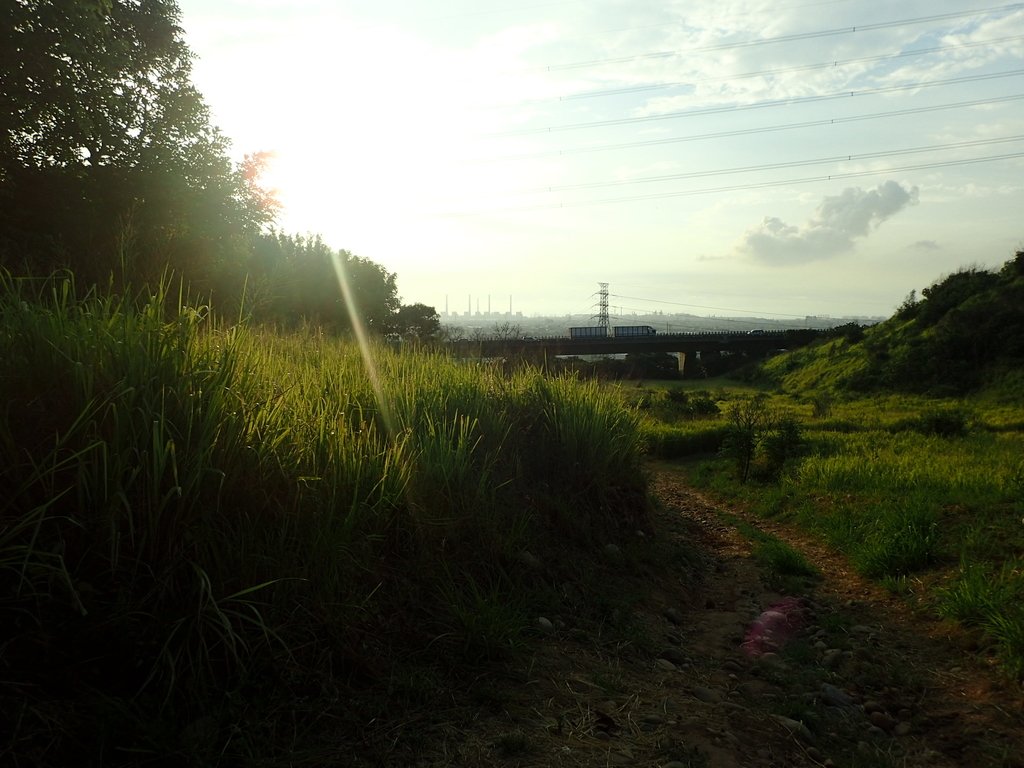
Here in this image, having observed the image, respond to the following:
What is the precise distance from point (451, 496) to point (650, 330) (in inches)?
2745

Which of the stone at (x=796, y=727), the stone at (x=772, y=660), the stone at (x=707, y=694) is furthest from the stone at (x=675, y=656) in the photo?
the stone at (x=796, y=727)

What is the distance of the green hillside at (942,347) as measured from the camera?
31.5 m

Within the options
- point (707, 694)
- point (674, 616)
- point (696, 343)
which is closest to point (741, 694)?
point (707, 694)

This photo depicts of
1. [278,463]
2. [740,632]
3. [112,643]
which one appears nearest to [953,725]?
[740,632]

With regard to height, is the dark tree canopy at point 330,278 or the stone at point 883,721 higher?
the dark tree canopy at point 330,278

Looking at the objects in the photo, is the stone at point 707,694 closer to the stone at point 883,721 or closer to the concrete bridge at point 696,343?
the stone at point 883,721

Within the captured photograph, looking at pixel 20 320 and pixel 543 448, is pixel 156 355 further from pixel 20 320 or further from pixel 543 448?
pixel 543 448

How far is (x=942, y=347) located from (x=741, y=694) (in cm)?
3698

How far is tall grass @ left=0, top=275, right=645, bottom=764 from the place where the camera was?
239cm

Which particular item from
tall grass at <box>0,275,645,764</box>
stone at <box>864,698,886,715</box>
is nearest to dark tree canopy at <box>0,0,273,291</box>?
tall grass at <box>0,275,645,764</box>

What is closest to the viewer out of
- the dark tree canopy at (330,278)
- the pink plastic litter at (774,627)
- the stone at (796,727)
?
the stone at (796,727)

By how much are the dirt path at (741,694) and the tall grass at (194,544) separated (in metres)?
0.48

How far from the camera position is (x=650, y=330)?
72000mm

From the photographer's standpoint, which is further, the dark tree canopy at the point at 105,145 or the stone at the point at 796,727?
the dark tree canopy at the point at 105,145
